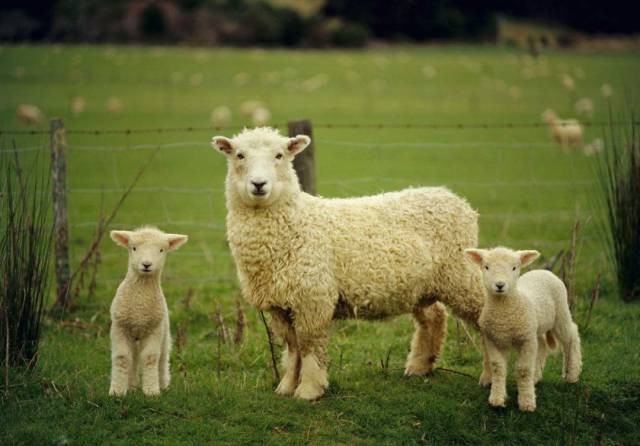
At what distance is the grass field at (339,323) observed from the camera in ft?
18.2

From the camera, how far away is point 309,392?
19.8 ft

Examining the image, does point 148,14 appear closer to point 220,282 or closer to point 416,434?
point 220,282

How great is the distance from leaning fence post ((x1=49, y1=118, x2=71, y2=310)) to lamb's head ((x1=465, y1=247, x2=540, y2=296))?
16.0ft

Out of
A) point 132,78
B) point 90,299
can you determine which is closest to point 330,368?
point 90,299

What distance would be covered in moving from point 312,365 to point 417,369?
3.76ft

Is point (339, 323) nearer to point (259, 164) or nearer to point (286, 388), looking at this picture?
point (286, 388)

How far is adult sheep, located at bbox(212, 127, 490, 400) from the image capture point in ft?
19.8

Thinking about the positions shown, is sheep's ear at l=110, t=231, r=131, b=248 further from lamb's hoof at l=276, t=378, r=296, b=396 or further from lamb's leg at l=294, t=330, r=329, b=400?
lamb's hoof at l=276, t=378, r=296, b=396

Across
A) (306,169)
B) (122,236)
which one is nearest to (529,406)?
(122,236)

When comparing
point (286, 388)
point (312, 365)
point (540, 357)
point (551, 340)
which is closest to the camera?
point (312, 365)

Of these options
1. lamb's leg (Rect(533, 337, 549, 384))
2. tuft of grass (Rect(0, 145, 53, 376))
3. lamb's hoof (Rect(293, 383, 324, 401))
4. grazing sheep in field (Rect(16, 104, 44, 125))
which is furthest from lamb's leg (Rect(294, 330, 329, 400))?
grazing sheep in field (Rect(16, 104, 44, 125))

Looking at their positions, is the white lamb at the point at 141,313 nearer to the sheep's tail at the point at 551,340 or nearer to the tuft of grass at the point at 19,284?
the tuft of grass at the point at 19,284

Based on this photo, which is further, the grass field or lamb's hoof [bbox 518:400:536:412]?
lamb's hoof [bbox 518:400:536:412]

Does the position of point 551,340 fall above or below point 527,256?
below
